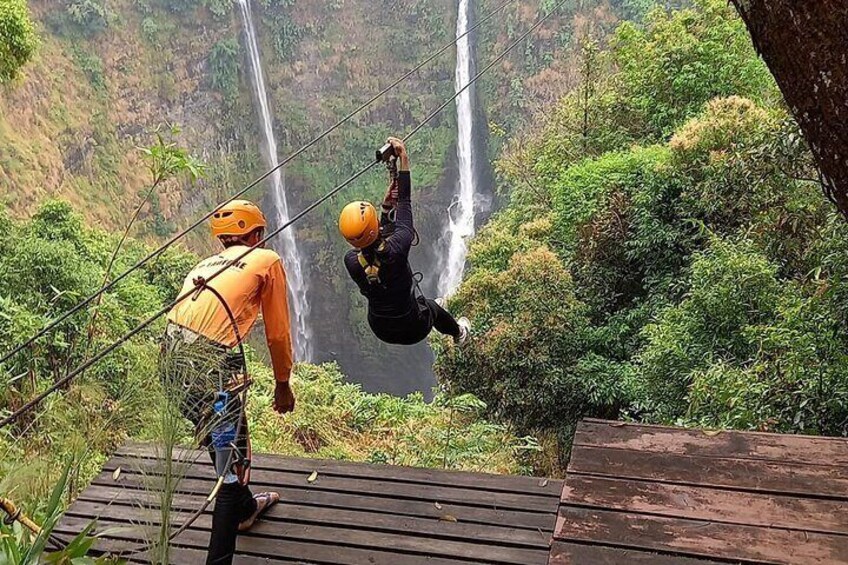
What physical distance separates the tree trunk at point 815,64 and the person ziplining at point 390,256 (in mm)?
2027

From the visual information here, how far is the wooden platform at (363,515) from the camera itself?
8.62ft

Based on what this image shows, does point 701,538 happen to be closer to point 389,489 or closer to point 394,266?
point 389,489

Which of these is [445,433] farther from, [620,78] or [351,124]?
[351,124]

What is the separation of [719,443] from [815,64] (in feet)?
5.77

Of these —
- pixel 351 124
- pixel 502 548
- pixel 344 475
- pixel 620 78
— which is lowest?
pixel 502 548

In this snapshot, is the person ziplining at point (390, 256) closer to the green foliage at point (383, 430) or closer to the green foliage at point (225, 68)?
the green foliage at point (383, 430)

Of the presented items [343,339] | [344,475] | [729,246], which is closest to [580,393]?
[729,246]

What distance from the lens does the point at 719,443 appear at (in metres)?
2.40

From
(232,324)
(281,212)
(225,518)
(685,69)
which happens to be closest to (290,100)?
(281,212)

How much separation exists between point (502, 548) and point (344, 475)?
0.83 m

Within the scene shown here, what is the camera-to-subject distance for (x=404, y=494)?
9.70 ft

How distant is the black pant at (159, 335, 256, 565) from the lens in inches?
69.7

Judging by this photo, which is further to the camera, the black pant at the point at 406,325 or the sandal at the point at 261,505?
the black pant at the point at 406,325

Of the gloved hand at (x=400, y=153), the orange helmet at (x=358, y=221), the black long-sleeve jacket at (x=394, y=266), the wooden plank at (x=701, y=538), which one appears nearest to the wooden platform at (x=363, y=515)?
the wooden plank at (x=701, y=538)
